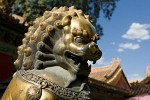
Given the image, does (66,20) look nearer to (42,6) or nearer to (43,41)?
(43,41)

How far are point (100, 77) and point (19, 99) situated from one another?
46.3 ft

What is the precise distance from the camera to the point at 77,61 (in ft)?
5.66

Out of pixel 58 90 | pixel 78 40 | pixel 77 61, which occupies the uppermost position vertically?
pixel 78 40

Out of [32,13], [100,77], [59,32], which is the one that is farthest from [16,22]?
[100,77]

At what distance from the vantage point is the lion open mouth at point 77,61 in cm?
170

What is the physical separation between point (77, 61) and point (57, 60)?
97mm

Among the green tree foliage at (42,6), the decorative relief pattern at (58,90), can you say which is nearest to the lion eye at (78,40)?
the decorative relief pattern at (58,90)

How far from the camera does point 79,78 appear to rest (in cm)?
173

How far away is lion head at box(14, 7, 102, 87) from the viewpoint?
1.69m

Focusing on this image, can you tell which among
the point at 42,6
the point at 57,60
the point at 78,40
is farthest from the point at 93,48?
the point at 42,6

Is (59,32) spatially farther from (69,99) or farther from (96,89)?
(96,89)

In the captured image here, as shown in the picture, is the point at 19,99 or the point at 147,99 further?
the point at 147,99

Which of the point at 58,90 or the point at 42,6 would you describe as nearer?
the point at 58,90

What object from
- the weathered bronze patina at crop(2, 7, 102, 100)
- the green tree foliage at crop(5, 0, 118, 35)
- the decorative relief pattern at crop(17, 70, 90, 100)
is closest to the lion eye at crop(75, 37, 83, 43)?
the weathered bronze patina at crop(2, 7, 102, 100)
